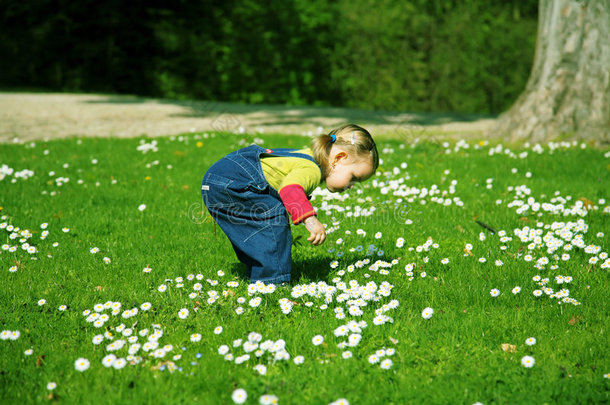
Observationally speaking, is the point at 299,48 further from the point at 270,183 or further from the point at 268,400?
the point at 268,400

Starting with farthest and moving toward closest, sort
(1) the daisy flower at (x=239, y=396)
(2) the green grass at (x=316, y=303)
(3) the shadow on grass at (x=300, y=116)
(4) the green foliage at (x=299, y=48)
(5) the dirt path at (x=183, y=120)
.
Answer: (4) the green foliage at (x=299, y=48)
(3) the shadow on grass at (x=300, y=116)
(5) the dirt path at (x=183, y=120)
(2) the green grass at (x=316, y=303)
(1) the daisy flower at (x=239, y=396)

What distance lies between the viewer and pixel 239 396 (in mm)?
2295

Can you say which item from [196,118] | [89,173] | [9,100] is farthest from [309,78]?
[89,173]

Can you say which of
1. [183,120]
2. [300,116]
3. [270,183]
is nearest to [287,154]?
[270,183]

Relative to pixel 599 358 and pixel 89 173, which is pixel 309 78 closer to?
pixel 89 173

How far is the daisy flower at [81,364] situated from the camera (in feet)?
8.15

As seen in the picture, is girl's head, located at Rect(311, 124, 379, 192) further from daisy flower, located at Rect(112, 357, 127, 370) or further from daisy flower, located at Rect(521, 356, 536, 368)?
daisy flower, located at Rect(112, 357, 127, 370)

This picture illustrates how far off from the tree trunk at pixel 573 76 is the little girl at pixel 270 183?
19.0 ft

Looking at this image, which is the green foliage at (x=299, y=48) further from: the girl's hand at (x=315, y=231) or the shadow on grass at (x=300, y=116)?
the girl's hand at (x=315, y=231)

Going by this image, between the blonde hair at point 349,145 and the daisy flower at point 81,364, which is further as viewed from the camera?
the blonde hair at point 349,145

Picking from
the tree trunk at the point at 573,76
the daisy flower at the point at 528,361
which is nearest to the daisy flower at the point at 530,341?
the daisy flower at the point at 528,361

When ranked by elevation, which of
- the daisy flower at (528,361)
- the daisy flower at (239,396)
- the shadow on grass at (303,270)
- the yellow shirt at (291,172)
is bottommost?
the shadow on grass at (303,270)

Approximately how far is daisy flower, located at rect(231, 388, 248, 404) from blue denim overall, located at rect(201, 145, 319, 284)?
1124mm

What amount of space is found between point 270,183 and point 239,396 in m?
1.48
